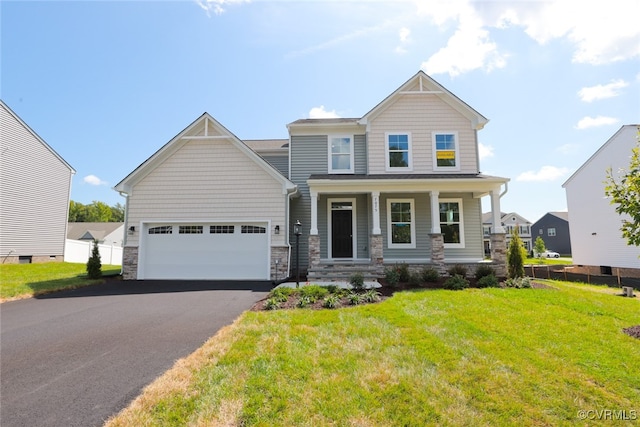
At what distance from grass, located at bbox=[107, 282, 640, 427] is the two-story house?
5341 millimetres

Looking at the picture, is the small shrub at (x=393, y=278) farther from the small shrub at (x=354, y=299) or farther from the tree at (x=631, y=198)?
the tree at (x=631, y=198)

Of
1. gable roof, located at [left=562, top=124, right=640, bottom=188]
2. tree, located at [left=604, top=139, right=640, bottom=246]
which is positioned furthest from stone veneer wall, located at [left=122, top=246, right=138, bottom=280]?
gable roof, located at [left=562, top=124, right=640, bottom=188]

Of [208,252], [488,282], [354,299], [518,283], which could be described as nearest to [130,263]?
[208,252]

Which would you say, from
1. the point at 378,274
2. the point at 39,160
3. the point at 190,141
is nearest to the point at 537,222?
the point at 378,274

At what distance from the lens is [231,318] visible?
230 inches

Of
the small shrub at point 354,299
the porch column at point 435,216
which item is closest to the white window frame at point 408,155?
the porch column at point 435,216

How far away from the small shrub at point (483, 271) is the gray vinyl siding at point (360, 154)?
5668mm

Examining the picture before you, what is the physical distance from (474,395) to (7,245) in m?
21.6

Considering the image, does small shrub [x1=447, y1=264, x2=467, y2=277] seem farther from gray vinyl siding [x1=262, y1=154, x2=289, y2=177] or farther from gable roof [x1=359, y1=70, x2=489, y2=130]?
gray vinyl siding [x1=262, y1=154, x2=289, y2=177]

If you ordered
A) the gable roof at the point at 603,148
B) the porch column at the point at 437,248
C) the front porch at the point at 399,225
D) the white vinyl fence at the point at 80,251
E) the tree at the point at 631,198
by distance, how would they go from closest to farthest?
the tree at the point at 631,198 < the porch column at the point at 437,248 < the front porch at the point at 399,225 < the gable roof at the point at 603,148 < the white vinyl fence at the point at 80,251

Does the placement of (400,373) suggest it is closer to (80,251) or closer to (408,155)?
(408,155)

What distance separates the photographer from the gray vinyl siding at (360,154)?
42.1 ft

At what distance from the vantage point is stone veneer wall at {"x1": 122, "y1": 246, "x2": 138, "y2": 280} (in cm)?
1123

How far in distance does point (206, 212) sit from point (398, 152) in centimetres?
819
